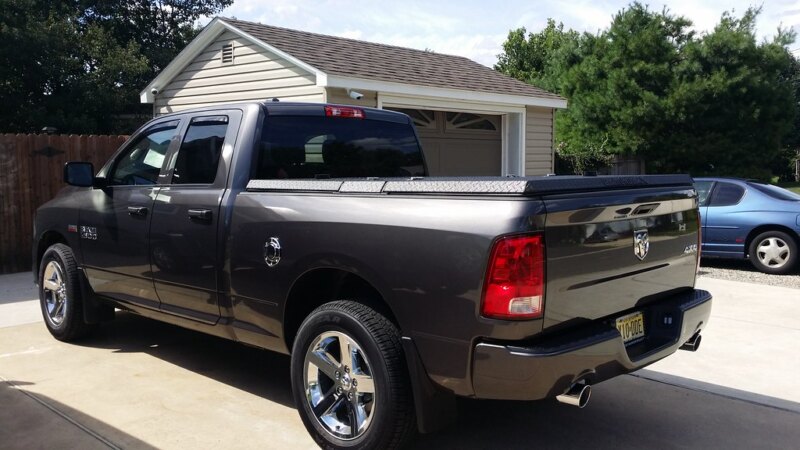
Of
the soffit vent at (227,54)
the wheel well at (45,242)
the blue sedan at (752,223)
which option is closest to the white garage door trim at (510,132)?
the soffit vent at (227,54)

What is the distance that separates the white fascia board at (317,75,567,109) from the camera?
10323mm

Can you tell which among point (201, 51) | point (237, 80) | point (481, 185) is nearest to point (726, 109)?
point (237, 80)

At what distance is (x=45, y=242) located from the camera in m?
6.16

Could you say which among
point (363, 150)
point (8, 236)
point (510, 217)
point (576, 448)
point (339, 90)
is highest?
point (339, 90)

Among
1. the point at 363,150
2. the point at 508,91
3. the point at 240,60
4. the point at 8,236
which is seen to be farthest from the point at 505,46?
the point at 363,150

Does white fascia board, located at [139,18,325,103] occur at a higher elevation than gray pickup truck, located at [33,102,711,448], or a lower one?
higher

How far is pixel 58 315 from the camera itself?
5902 mm

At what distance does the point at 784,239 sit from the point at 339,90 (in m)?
6.67

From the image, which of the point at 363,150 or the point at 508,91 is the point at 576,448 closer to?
the point at 363,150

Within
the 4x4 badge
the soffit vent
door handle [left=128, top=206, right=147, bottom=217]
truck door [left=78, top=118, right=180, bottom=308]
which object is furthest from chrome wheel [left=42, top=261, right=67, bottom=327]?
the soffit vent

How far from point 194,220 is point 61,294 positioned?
2.21m

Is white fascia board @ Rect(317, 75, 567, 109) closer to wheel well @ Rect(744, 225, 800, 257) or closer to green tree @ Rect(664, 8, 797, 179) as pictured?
wheel well @ Rect(744, 225, 800, 257)

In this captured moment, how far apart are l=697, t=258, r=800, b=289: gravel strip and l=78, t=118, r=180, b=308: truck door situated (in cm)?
741

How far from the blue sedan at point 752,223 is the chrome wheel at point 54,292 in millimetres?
8399
